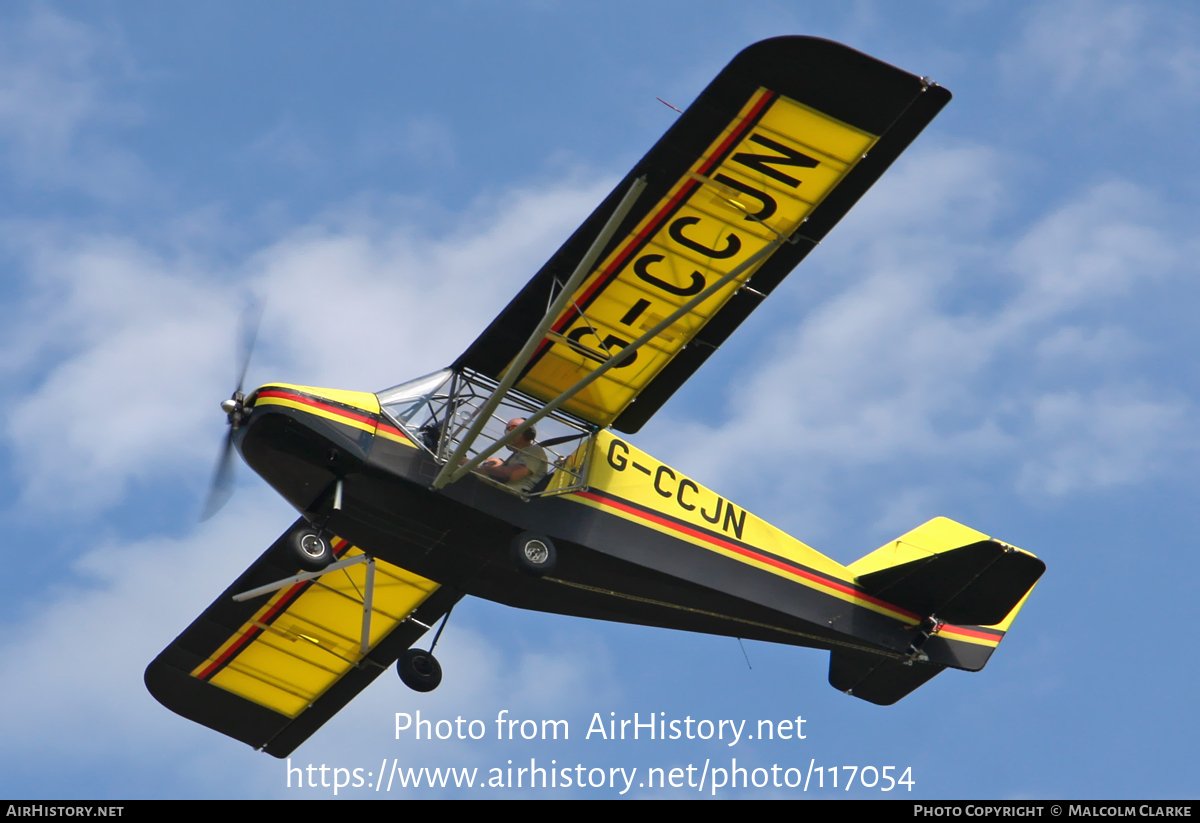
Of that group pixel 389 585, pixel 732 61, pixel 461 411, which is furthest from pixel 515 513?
pixel 732 61

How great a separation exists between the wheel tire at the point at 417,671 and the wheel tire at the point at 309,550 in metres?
1.86

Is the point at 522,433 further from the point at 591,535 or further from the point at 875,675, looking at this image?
the point at 875,675

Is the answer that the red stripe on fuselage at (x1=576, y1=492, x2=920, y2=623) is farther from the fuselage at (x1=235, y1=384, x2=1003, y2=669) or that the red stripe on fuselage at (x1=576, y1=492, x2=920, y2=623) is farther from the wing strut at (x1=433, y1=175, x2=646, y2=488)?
the wing strut at (x1=433, y1=175, x2=646, y2=488)

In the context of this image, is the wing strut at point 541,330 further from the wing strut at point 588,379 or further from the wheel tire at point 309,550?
the wheel tire at point 309,550

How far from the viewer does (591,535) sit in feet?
44.2

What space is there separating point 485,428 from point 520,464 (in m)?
0.45

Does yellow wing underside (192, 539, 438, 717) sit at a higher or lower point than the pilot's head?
lower

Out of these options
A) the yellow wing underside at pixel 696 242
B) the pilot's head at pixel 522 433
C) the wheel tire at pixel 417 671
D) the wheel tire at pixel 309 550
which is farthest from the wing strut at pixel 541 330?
the wheel tire at pixel 417 671

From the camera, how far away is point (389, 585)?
1592cm

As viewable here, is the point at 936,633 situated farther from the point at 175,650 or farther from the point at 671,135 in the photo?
the point at 175,650

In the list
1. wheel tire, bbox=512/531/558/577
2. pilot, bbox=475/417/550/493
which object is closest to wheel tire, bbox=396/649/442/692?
wheel tire, bbox=512/531/558/577

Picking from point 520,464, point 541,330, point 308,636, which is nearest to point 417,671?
point 520,464

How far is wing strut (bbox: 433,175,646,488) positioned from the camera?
12297 millimetres

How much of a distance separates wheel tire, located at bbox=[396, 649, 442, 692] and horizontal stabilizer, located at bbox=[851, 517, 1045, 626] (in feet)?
14.2
